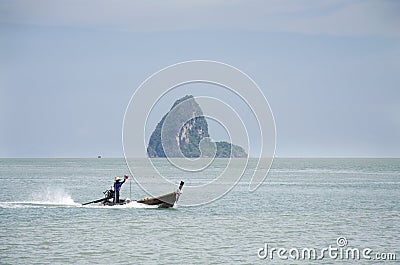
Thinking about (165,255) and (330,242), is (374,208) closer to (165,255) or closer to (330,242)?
(330,242)

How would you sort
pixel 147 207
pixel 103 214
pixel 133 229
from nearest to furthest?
pixel 133 229, pixel 103 214, pixel 147 207

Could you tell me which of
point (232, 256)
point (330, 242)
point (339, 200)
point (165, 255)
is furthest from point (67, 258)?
point (339, 200)

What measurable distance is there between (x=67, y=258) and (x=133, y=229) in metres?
8.76

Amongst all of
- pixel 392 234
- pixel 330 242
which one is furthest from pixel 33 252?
pixel 392 234

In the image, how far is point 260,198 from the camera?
62.3m

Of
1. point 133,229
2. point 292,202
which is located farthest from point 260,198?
point 133,229

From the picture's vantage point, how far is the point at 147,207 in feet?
156

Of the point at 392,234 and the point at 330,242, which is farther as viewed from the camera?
the point at 392,234

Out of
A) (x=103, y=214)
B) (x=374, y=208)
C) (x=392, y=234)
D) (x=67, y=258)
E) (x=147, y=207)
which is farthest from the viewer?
Answer: (x=374, y=208)

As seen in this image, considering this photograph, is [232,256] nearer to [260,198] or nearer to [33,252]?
[33,252]

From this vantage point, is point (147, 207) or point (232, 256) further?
point (147, 207)

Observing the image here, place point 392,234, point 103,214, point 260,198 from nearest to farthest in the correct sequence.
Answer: point 392,234 < point 103,214 < point 260,198

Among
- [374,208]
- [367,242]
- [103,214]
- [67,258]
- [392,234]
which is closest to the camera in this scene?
[67,258]

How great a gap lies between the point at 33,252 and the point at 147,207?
1805 cm
